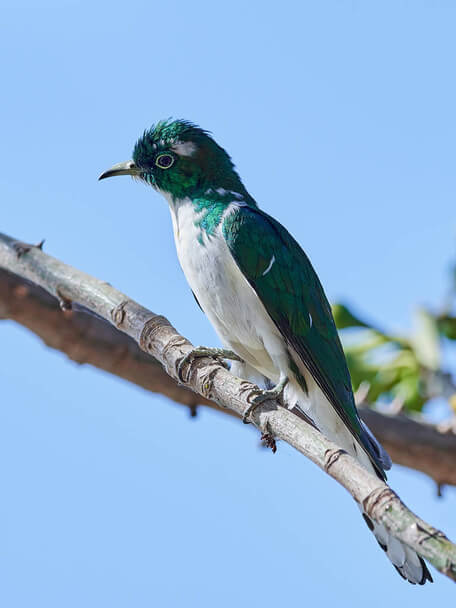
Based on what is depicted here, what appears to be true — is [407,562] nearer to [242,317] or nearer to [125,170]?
[242,317]

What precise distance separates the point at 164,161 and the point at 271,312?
1.44 metres

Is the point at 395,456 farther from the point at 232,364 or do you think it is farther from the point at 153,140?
the point at 153,140

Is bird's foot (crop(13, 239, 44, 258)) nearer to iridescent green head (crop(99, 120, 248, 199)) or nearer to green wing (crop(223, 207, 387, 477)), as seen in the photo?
iridescent green head (crop(99, 120, 248, 199))

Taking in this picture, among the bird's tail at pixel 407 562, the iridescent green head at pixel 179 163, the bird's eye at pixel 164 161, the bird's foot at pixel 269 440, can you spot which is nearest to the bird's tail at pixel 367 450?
the bird's tail at pixel 407 562

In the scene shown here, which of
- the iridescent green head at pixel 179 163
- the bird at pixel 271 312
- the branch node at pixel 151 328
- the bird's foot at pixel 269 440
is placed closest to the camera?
A: the bird's foot at pixel 269 440

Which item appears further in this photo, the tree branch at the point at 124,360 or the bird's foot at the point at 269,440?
the tree branch at the point at 124,360

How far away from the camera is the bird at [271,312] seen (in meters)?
4.99

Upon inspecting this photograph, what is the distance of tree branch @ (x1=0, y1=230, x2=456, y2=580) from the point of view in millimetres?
2730

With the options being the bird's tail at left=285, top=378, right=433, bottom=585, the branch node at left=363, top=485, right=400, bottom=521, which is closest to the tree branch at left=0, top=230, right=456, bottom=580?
the branch node at left=363, top=485, right=400, bottom=521

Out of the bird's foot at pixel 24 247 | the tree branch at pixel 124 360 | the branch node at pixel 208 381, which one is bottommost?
the branch node at pixel 208 381

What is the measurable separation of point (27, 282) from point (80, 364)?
2.20 ft

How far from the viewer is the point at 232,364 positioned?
221 inches

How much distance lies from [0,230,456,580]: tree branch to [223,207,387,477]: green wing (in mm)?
712

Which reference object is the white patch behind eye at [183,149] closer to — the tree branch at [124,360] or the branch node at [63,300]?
the tree branch at [124,360]
